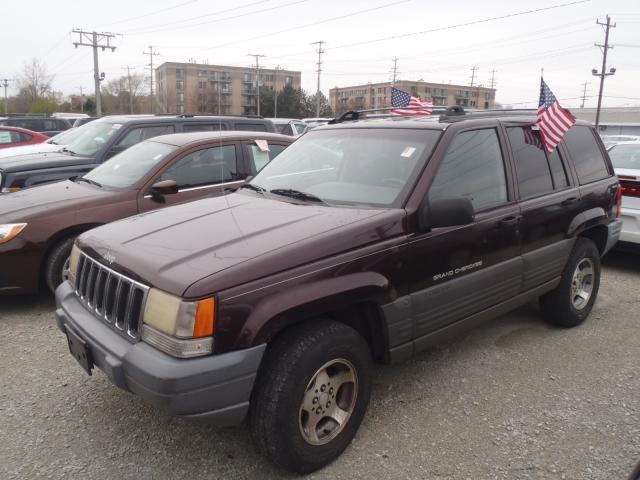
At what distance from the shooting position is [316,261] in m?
2.62

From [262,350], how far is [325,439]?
71 centimetres

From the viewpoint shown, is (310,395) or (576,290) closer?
(310,395)

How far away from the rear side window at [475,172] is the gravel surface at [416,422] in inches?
51.2

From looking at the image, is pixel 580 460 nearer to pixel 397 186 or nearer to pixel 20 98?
pixel 397 186

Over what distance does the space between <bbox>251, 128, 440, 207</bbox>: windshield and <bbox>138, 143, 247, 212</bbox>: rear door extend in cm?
154

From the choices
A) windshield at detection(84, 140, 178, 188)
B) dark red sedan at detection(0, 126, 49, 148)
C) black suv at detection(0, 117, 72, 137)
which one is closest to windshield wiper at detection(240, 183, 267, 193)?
windshield at detection(84, 140, 178, 188)

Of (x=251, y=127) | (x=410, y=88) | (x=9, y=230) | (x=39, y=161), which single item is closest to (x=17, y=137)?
(x=39, y=161)

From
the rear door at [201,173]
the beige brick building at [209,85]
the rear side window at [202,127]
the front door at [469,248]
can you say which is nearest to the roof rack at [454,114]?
the front door at [469,248]

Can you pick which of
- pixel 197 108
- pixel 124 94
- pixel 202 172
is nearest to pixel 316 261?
pixel 202 172

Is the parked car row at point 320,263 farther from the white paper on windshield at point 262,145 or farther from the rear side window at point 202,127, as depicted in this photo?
the rear side window at point 202,127

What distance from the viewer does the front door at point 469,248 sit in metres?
3.15

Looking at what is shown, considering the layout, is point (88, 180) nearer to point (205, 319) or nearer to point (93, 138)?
point (93, 138)

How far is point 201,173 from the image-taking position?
568 centimetres

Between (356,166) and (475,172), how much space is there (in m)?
0.82
